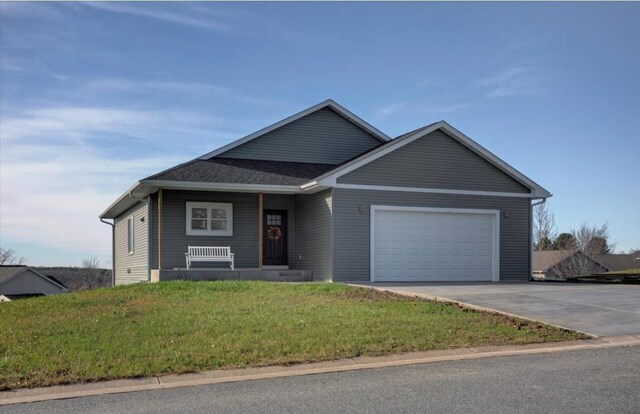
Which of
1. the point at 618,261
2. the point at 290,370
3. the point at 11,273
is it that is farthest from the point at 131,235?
the point at 618,261

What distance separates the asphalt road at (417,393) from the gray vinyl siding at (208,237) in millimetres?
13329

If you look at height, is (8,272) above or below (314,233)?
below

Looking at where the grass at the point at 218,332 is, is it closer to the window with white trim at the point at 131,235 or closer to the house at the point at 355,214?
the house at the point at 355,214

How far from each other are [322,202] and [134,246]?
842 centimetres

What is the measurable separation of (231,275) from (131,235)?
729 centimetres

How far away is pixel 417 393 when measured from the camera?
714cm

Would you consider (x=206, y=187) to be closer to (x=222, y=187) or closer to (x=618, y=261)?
(x=222, y=187)

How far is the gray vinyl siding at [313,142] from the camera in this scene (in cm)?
2320

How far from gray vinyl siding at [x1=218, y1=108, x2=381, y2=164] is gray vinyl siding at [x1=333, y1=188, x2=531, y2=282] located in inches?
175

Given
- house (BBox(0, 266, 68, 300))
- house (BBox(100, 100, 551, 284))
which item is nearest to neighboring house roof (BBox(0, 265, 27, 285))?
house (BBox(0, 266, 68, 300))

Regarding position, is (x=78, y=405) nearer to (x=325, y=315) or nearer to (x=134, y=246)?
(x=325, y=315)

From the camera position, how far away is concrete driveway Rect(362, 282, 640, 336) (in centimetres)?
1157

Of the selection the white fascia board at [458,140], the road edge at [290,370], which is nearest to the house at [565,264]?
the white fascia board at [458,140]

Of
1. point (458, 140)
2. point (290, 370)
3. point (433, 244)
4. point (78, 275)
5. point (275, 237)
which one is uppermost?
point (458, 140)
